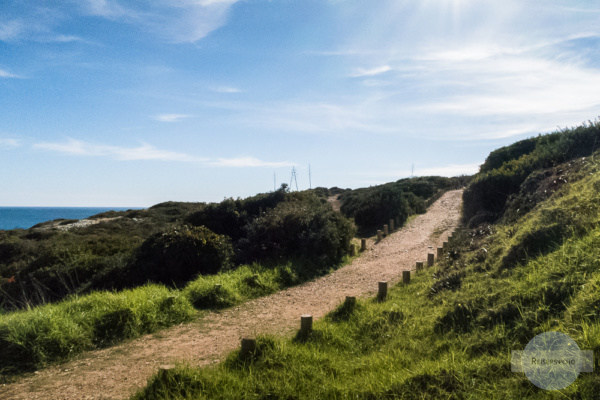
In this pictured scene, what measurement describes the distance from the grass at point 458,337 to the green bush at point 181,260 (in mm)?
5472

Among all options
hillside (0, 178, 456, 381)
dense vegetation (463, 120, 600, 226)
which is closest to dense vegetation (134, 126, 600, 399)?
hillside (0, 178, 456, 381)

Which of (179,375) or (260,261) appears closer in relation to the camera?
(179,375)

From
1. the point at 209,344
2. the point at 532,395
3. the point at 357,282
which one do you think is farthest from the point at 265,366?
the point at 357,282

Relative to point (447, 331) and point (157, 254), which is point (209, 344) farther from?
point (157, 254)

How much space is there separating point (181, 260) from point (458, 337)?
8512 mm

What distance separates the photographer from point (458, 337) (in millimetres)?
4898

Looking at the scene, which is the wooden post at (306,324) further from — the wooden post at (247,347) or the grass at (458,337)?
the wooden post at (247,347)

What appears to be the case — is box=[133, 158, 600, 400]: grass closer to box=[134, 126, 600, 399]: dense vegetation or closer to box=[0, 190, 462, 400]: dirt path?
box=[134, 126, 600, 399]: dense vegetation

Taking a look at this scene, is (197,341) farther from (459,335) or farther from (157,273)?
(157,273)

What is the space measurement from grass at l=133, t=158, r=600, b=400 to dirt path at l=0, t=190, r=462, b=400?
0.98m

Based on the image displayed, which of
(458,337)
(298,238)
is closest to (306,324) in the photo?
(458,337)

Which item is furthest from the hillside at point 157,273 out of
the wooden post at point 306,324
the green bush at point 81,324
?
the wooden post at point 306,324

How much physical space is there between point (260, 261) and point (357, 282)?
11.2ft

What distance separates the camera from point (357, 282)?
33.8 feet
